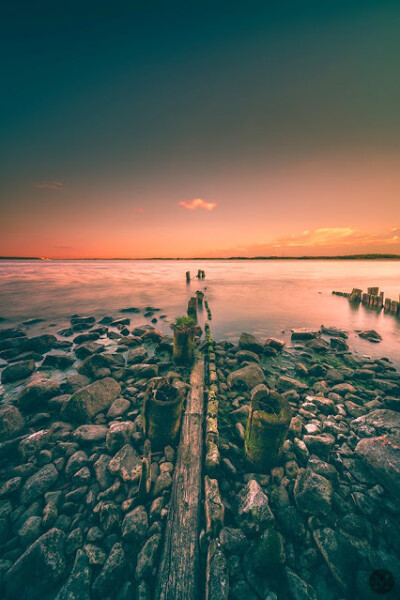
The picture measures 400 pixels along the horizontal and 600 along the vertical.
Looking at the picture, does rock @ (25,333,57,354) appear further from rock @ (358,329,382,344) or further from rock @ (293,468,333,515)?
rock @ (358,329,382,344)

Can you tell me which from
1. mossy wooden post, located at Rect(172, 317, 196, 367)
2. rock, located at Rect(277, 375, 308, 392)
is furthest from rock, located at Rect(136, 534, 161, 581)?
mossy wooden post, located at Rect(172, 317, 196, 367)

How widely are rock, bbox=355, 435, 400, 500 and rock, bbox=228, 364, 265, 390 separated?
8.60ft

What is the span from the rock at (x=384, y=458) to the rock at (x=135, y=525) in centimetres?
331

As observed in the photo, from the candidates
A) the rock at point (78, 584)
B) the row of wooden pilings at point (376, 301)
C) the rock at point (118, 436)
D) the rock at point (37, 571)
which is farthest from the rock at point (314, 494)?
the row of wooden pilings at point (376, 301)

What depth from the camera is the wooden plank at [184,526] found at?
7.42 feet

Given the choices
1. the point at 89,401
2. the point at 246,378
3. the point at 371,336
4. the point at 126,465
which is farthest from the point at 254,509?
the point at 371,336

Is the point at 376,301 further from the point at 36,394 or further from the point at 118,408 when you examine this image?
the point at 36,394

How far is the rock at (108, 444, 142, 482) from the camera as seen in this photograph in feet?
10.5

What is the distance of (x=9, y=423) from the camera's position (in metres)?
4.08

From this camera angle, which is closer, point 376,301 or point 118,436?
point 118,436

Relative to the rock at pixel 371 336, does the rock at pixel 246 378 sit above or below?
above

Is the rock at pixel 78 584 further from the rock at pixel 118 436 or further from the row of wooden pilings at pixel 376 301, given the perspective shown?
the row of wooden pilings at pixel 376 301

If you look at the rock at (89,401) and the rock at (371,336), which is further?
the rock at (371,336)

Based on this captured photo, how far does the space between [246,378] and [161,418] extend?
10.0 ft
